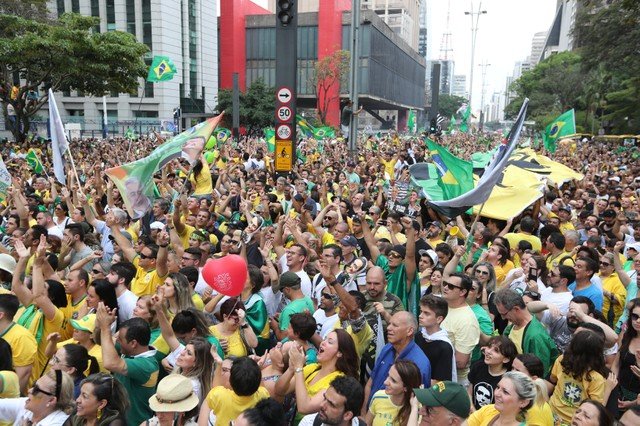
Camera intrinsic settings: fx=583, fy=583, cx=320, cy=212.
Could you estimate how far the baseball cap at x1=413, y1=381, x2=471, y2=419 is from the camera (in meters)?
3.06

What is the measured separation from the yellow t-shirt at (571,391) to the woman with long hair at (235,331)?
214 cm

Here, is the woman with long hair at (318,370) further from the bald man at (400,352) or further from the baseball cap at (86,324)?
the baseball cap at (86,324)

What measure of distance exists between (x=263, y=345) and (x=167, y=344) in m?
0.98

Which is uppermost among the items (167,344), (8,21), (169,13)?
(169,13)

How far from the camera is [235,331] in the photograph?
436cm

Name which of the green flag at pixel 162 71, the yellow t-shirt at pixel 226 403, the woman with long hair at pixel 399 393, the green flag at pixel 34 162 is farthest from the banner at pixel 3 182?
the green flag at pixel 162 71

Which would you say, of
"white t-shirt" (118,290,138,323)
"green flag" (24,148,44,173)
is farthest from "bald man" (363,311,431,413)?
"green flag" (24,148,44,173)

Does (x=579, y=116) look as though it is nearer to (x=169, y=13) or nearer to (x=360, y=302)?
(x=169, y=13)

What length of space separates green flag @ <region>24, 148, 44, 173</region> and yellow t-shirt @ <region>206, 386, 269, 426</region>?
36.5 ft

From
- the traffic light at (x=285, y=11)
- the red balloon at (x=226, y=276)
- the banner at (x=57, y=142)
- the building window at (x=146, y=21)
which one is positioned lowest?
the red balloon at (x=226, y=276)

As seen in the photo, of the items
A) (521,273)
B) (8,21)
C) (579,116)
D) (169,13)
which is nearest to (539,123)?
(579,116)

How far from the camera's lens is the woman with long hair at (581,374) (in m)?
3.72

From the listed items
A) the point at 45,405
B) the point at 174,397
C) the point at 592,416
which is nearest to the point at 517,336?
the point at 592,416

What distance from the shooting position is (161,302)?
4.07 metres
